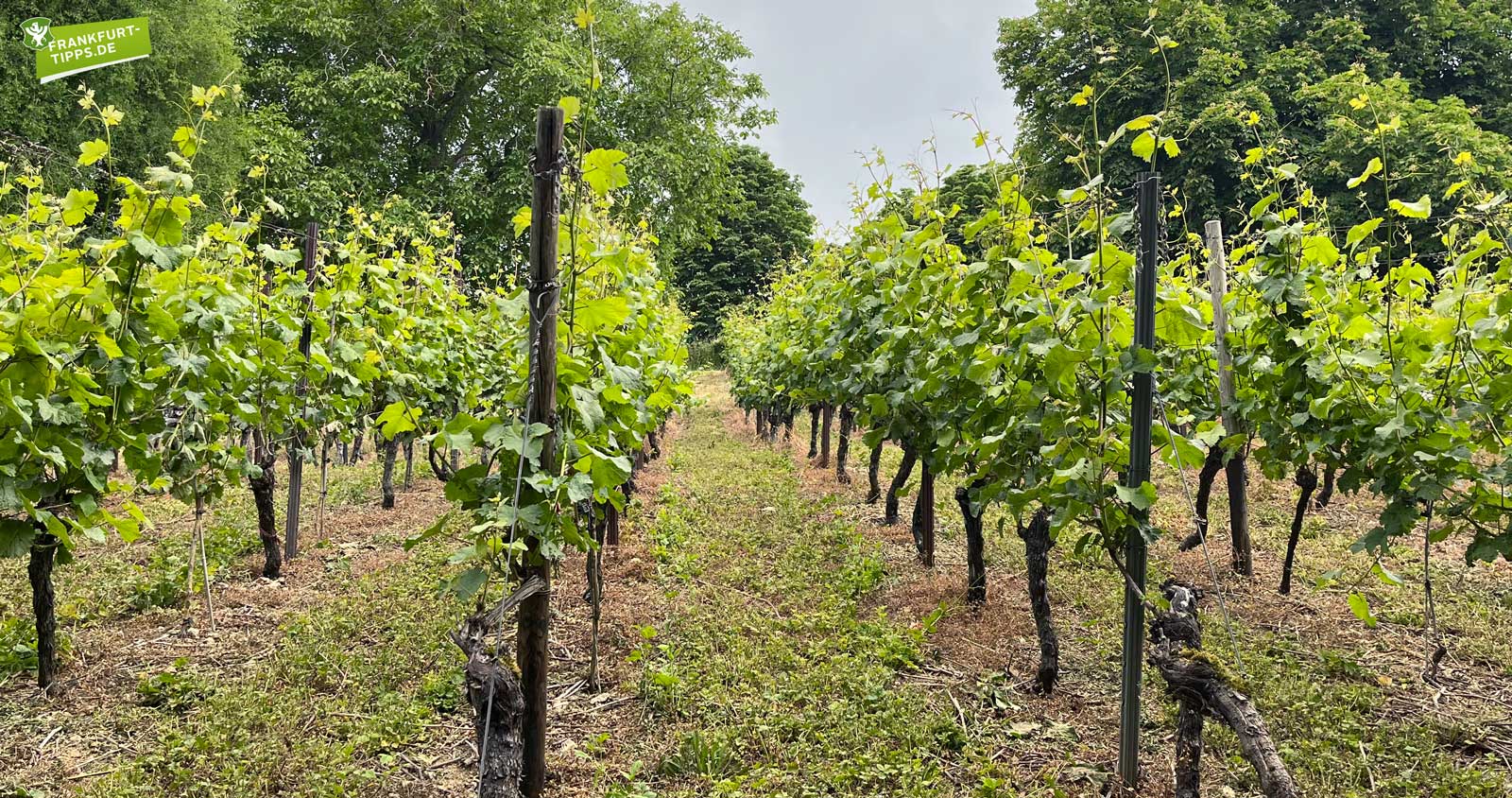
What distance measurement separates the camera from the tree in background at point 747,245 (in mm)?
41781

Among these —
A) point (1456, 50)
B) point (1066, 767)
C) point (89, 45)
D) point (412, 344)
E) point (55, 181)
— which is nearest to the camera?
point (1066, 767)

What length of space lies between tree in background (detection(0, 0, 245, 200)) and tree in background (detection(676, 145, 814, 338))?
26793 millimetres

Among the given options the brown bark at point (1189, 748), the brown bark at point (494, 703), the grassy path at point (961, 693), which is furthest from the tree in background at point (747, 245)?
the brown bark at point (494, 703)

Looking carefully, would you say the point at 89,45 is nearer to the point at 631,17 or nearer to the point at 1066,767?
the point at 1066,767

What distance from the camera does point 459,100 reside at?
18125mm

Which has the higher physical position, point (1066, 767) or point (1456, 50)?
point (1456, 50)

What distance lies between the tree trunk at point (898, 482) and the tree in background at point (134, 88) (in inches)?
414

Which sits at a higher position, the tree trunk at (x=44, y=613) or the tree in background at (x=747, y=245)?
the tree in background at (x=747, y=245)

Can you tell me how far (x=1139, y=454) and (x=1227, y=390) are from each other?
2.03 m

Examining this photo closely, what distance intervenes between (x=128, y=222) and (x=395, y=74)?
1444cm

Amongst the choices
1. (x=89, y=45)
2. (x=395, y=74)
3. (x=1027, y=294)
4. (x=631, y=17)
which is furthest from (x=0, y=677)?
(x=631, y=17)

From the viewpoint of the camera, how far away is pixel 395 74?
1584 centimetres
